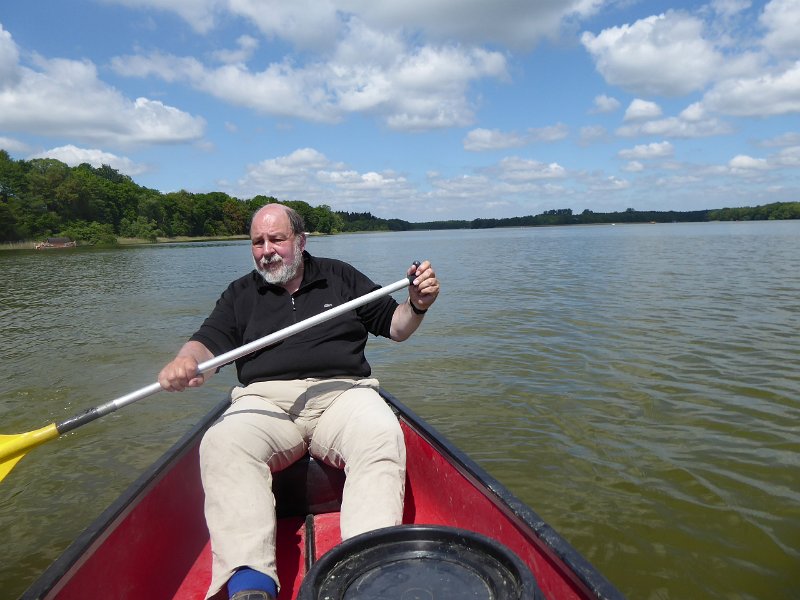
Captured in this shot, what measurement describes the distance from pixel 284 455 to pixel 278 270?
118 cm

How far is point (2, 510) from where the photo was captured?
4.93 meters

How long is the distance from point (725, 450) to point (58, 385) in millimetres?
9171

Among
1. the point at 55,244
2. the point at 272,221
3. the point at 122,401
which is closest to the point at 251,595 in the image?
the point at 122,401

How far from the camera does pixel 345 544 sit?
5.85ft

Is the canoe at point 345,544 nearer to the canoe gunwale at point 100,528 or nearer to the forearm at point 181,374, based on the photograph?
the canoe gunwale at point 100,528

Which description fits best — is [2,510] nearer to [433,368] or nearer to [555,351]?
[433,368]

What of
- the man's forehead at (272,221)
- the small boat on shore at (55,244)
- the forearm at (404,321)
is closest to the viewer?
the forearm at (404,321)

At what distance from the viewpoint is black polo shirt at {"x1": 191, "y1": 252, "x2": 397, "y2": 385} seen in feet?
11.3

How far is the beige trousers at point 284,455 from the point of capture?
243 cm

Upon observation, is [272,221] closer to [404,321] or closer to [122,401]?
[404,321]

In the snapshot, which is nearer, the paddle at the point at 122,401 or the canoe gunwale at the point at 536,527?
the canoe gunwale at the point at 536,527

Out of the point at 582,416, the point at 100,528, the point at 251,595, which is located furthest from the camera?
the point at 582,416

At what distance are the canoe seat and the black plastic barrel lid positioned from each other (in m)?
1.65

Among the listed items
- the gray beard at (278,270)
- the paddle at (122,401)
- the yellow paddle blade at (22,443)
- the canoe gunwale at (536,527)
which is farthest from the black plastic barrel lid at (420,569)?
the yellow paddle blade at (22,443)
